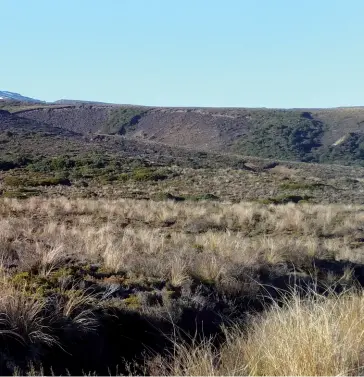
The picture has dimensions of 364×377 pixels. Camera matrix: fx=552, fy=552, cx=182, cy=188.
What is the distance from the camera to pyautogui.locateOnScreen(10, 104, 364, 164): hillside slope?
3118 inches

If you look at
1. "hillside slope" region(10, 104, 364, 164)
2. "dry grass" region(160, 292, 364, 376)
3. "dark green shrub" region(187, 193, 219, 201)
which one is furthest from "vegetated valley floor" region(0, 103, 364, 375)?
"hillside slope" region(10, 104, 364, 164)

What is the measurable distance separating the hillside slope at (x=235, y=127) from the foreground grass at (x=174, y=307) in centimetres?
6603

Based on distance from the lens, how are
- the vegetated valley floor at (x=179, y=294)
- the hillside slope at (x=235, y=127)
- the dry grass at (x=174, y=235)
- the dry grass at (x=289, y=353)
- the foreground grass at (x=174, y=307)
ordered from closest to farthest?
the dry grass at (x=289, y=353) < the foreground grass at (x=174, y=307) < the vegetated valley floor at (x=179, y=294) < the dry grass at (x=174, y=235) < the hillside slope at (x=235, y=127)

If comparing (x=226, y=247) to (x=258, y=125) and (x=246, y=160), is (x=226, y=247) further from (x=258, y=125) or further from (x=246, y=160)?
(x=258, y=125)

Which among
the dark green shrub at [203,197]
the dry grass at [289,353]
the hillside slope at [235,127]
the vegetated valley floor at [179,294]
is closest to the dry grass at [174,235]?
the vegetated valley floor at [179,294]

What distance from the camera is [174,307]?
6.38 metres

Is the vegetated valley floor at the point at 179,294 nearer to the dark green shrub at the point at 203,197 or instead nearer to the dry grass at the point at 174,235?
the dry grass at the point at 174,235

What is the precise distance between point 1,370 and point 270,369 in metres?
2.16

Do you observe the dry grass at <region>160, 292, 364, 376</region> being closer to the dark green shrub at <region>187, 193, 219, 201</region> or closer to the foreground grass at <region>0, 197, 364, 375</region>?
the foreground grass at <region>0, 197, 364, 375</region>

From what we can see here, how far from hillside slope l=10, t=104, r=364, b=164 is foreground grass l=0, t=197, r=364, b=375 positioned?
66.0 m

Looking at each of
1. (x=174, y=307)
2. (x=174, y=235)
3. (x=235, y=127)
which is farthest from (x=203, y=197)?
(x=235, y=127)

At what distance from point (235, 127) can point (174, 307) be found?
87051 mm

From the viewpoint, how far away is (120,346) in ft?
18.3

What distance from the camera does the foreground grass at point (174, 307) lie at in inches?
169
